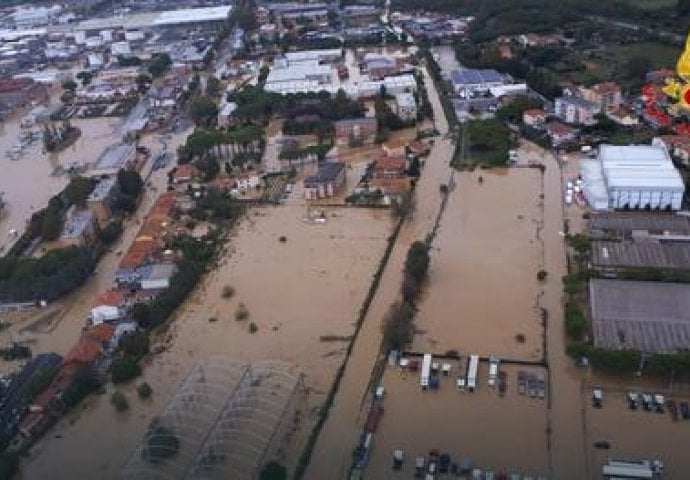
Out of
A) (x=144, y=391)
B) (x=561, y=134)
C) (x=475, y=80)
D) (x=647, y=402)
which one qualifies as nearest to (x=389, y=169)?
(x=561, y=134)

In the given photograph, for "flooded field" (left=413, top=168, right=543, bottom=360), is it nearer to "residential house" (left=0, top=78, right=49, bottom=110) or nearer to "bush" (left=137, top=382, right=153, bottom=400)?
"bush" (left=137, top=382, right=153, bottom=400)

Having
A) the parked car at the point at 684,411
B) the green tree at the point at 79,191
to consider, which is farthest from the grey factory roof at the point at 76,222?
the parked car at the point at 684,411

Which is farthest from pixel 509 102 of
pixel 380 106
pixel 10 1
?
pixel 10 1

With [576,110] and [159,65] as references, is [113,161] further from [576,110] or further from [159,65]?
[576,110]

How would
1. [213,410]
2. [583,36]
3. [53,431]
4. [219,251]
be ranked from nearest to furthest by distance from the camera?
1. [213,410]
2. [53,431]
3. [219,251]
4. [583,36]

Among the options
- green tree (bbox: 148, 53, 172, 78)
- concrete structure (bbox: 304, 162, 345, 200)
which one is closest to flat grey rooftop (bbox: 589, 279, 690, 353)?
concrete structure (bbox: 304, 162, 345, 200)

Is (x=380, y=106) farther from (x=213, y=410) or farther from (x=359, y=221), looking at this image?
(x=213, y=410)

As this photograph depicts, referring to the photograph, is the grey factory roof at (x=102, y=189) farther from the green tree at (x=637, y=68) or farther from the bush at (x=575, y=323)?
the green tree at (x=637, y=68)
